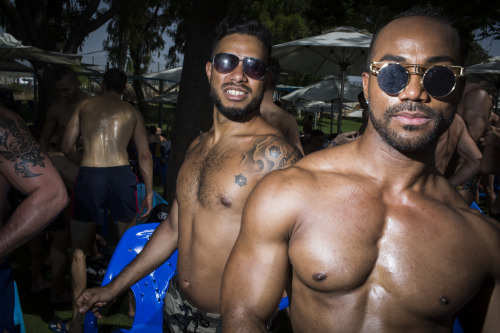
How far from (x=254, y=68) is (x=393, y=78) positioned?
100 cm

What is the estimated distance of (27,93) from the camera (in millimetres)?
52438

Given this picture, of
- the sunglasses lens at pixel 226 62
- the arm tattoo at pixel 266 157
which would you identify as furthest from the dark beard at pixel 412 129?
the sunglasses lens at pixel 226 62

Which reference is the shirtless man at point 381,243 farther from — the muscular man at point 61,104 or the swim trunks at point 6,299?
the muscular man at point 61,104

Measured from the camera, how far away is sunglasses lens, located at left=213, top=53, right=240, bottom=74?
2.34 metres

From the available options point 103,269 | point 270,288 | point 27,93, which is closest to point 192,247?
Result: point 270,288

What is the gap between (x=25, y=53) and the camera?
8.73 meters

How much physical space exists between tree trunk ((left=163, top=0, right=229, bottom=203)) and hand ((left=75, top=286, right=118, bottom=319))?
3798mm

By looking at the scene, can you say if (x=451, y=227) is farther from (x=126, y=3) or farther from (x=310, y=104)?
(x=310, y=104)

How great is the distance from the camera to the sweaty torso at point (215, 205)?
2.05 metres

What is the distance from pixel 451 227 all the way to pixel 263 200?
70 centimetres

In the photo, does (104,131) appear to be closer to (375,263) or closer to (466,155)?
(375,263)

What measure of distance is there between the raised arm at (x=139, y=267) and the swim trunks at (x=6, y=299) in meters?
0.40

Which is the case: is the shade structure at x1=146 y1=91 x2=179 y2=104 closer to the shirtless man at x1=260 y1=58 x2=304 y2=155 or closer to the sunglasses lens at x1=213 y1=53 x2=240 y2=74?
the shirtless man at x1=260 y1=58 x2=304 y2=155

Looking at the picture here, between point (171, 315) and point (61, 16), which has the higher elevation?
point (61, 16)
